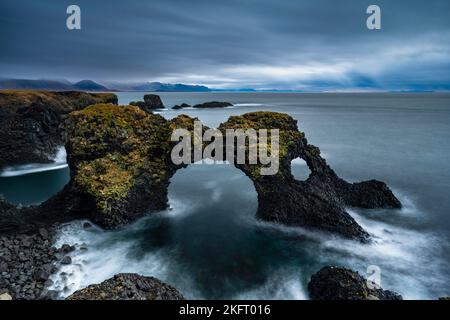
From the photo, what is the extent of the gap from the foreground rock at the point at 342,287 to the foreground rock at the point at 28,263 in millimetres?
16371

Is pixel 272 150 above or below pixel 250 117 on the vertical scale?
below

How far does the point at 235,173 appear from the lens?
4681cm

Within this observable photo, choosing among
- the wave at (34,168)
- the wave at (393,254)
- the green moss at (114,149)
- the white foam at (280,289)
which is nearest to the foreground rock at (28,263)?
the green moss at (114,149)

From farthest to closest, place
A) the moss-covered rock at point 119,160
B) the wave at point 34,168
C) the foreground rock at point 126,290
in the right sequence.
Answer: the wave at point 34,168, the moss-covered rock at point 119,160, the foreground rock at point 126,290

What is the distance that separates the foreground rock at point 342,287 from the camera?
17359 mm

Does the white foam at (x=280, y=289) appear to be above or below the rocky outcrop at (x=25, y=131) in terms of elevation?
below

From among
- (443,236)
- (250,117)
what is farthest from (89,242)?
(443,236)

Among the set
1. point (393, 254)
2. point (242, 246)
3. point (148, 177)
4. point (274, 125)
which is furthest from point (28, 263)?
point (393, 254)

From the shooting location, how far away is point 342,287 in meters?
17.9

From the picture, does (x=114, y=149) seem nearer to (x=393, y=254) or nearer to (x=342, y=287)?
(x=342, y=287)

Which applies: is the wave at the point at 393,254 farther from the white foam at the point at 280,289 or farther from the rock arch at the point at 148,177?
the white foam at the point at 280,289

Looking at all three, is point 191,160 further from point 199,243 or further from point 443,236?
point 443,236

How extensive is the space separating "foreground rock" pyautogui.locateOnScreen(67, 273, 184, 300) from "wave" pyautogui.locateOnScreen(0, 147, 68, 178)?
40.3 m

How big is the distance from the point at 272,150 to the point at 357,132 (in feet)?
211
